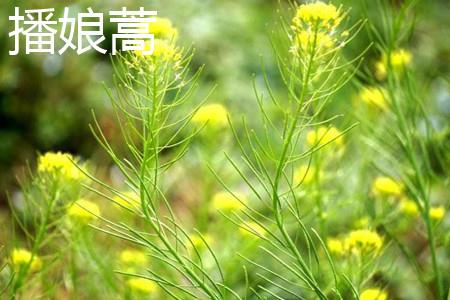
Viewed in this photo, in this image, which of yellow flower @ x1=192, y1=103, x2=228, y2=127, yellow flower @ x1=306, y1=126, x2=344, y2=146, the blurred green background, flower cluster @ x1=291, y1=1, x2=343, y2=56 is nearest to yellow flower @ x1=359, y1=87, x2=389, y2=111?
yellow flower @ x1=306, y1=126, x2=344, y2=146

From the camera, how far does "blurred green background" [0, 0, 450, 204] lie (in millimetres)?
3076

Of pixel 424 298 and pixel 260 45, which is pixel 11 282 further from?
pixel 260 45

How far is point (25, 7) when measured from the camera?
10.0 ft

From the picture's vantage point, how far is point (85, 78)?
3262mm

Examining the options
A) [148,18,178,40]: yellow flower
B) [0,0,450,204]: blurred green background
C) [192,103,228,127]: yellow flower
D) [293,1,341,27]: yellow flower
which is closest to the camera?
[293,1,341,27]: yellow flower

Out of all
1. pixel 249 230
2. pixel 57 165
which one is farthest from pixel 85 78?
pixel 249 230

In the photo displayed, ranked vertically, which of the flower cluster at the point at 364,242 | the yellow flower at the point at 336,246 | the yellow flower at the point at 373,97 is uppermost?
the yellow flower at the point at 373,97

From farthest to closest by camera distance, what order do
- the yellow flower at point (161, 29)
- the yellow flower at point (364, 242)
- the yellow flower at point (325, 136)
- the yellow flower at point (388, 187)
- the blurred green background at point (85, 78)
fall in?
the blurred green background at point (85, 78) → the yellow flower at point (388, 187) → the yellow flower at point (325, 136) → the yellow flower at point (364, 242) → the yellow flower at point (161, 29)

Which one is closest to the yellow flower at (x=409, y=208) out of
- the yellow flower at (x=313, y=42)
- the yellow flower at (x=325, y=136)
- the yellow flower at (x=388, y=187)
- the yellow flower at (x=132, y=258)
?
the yellow flower at (x=388, y=187)

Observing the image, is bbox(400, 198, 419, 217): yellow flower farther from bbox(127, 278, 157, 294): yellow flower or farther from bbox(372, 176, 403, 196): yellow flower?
bbox(127, 278, 157, 294): yellow flower

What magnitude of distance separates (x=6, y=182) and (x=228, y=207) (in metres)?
1.53

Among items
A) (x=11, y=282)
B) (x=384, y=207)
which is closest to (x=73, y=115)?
(x=384, y=207)

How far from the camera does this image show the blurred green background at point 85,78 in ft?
10.1

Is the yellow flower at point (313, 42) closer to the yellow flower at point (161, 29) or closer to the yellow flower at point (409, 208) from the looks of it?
the yellow flower at point (161, 29)
